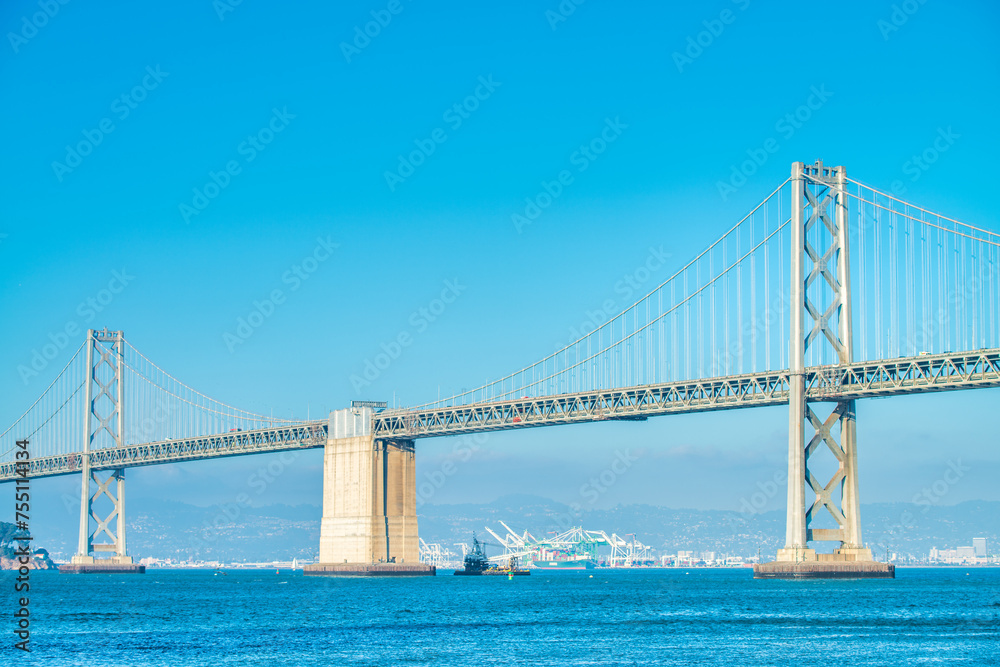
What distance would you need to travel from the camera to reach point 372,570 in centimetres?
8531

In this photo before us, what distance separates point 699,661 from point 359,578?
54884mm

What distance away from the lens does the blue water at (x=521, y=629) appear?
3903 cm

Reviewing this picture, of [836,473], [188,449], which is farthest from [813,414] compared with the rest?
[188,449]

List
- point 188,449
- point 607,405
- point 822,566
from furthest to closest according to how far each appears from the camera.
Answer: point 188,449, point 607,405, point 822,566

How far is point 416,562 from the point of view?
291ft

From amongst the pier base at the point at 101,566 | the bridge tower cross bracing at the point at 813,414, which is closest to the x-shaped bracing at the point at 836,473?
the bridge tower cross bracing at the point at 813,414

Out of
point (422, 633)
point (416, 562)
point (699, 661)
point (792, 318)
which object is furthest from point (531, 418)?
point (699, 661)

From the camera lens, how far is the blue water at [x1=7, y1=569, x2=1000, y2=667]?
3903 centimetres

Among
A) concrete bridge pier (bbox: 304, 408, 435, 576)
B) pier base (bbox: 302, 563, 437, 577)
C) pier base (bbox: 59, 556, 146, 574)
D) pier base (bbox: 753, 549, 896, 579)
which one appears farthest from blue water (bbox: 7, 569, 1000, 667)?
pier base (bbox: 59, 556, 146, 574)

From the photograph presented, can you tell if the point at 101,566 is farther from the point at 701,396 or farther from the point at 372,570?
the point at 701,396

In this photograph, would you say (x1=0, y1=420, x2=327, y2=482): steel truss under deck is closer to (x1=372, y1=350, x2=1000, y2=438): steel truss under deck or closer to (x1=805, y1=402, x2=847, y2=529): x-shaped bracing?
(x1=372, y1=350, x2=1000, y2=438): steel truss under deck

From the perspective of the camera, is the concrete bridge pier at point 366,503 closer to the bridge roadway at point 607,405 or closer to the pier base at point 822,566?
the bridge roadway at point 607,405

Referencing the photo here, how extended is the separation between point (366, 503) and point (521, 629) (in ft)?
127

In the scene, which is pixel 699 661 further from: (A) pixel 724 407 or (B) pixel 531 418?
(B) pixel 531 418
